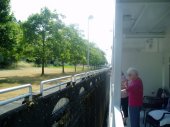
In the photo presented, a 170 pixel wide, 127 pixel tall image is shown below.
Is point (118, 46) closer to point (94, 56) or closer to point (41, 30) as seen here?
point (41, 30)

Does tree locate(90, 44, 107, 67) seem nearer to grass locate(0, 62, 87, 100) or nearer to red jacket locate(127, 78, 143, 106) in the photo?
grass locate(0, 62, 87, 100)

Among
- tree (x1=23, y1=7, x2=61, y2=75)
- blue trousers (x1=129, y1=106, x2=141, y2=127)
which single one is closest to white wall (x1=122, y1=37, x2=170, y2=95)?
blue trousers (x1=129, y1=106, x2=141, y2=127)

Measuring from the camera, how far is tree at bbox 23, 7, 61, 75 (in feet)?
147

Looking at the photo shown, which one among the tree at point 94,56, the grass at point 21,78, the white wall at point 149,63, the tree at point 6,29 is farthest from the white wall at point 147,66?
the tree at point 94,56

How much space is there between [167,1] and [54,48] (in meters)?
40.7

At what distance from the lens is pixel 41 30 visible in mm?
45469

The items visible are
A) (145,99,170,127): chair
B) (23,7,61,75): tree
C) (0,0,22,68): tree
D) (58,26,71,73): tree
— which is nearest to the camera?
(145,99,170,127): chair

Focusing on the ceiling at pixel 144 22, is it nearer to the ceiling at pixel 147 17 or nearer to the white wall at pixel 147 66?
the ceiling at pixel 147 17

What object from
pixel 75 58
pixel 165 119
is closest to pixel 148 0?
pixel 165 119

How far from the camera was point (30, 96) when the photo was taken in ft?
11.5

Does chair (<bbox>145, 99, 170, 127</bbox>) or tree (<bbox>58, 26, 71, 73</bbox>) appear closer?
chair (<bbox>145, 99, 170, 127</bbox>)

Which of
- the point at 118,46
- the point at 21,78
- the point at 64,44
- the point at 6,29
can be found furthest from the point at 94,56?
the point at 118,46

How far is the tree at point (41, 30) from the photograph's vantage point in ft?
147

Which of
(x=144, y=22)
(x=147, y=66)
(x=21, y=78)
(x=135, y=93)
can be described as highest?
(x=144, y=22)
